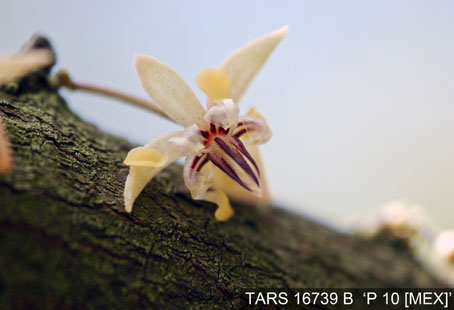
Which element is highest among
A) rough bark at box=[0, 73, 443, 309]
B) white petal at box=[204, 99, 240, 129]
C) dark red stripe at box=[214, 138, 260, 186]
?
white petal at box=[204, 99, 240, 129]

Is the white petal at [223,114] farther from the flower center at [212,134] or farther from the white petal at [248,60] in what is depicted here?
the white petal at [248,60]

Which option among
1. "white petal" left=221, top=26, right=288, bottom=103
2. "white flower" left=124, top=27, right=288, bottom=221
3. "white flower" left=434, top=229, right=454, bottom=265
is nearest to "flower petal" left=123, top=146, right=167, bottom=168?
"white flower" left=124, top=27, right=288, bottom=221

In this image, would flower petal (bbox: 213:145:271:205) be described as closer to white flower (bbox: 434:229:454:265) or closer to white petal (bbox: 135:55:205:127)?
white petal (bbox: 135:55:205:127)

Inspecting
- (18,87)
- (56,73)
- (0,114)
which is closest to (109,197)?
(0,114)

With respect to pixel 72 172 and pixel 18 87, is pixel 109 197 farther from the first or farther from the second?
pixel 18 87

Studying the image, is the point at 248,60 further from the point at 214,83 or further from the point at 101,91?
the point at 101,91
